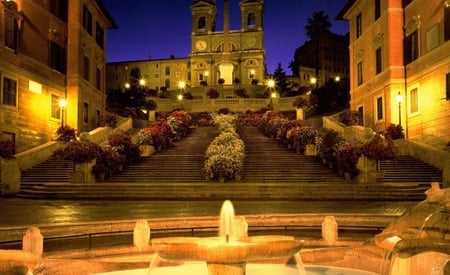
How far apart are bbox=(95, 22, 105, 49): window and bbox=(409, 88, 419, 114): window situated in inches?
1074

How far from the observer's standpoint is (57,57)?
115 feet

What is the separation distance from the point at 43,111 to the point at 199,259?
2918 cm

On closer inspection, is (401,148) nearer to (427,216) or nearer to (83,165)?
(83,165)

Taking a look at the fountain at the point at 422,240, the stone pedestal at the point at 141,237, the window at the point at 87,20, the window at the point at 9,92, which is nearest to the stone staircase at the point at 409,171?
the fountain at the point at 422,240

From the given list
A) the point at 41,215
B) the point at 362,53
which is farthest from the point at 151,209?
the point at 362,53

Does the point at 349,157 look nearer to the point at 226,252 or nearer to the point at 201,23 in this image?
the point at 226,252

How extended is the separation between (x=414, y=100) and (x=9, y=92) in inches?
1005

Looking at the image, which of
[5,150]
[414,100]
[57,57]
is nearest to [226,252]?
[5,150]

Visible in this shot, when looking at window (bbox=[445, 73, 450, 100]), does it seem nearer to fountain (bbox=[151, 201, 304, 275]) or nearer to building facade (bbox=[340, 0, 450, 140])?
building facade (bbox=[340, 0, 450, 140])

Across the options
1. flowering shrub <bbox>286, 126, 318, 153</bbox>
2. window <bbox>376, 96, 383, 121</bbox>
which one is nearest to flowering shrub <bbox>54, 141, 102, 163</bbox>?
flowering shrub <bbox>286, 126, 318, 153</bbox>

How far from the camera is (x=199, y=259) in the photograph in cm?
541

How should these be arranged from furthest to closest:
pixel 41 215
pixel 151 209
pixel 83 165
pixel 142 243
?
pixel 83 165
pixel 151 209
pixel 41 215
pixel 142 243

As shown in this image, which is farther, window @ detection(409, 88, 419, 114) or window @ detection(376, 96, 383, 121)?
window @ detection(376, 96, 383, 121)

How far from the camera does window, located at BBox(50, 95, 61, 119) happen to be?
3351 centimetres
